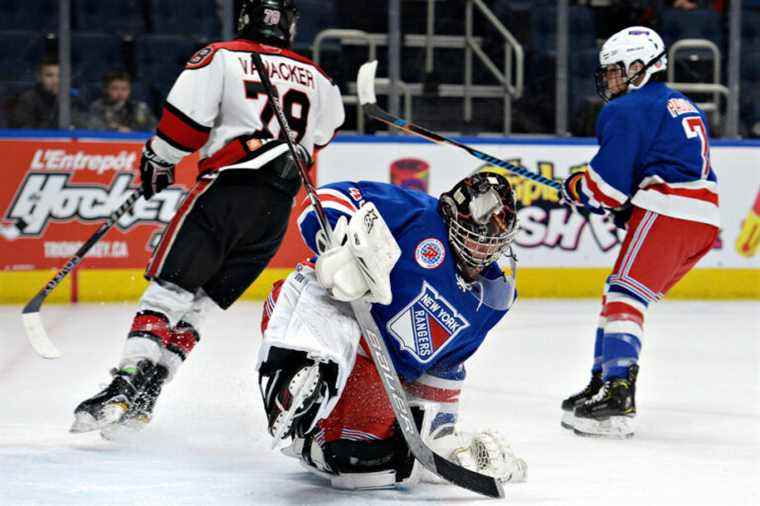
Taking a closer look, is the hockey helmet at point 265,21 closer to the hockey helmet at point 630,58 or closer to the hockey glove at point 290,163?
the hockey glove at point 290,163

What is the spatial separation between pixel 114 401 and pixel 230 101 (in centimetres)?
86

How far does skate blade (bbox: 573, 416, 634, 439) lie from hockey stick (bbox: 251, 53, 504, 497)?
98 cm

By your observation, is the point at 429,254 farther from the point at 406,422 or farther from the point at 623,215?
the point at 623,215

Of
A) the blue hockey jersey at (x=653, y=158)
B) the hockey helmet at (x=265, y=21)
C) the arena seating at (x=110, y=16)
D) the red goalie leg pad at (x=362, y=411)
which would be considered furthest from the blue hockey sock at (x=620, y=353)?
the arena seating at (x=110, y=16)

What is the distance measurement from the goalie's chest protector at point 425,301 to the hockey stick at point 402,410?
8 cm

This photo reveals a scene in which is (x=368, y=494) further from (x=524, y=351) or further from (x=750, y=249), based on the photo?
(x=750, y=249)

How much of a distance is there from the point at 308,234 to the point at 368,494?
1.87ft

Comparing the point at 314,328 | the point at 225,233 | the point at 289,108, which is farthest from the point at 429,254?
the point at 289,108

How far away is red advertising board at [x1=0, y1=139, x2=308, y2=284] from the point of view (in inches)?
255

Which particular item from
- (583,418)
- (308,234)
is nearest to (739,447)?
(583,418)

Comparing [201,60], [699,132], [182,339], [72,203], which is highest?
[201,60]

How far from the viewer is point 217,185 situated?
350 centimetres

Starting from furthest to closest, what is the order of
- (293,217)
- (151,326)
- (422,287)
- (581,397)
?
(293,217) → (581,397) → (151,326) → (422,287)

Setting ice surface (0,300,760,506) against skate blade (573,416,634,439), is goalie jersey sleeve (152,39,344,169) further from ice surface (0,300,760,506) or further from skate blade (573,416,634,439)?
skate blade (573,416,634,439)
